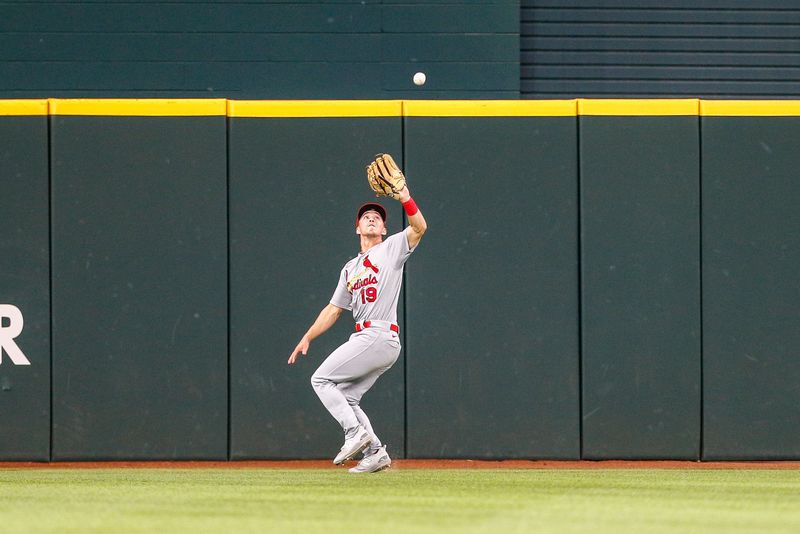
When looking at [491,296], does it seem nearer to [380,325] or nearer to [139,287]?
[380,325]

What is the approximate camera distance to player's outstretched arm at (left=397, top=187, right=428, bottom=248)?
6.73m

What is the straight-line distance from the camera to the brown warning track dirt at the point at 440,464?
830 cm

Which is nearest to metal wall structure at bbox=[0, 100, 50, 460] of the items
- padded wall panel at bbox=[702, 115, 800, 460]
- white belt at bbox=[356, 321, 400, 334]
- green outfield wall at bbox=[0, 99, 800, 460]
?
green outfield wall at bbox=[0, 99, 800, 460]

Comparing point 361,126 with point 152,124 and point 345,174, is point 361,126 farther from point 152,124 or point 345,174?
point 152,124

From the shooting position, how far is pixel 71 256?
8484mm

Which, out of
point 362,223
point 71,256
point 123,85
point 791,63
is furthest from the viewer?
point 791,63

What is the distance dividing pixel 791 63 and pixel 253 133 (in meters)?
5.62

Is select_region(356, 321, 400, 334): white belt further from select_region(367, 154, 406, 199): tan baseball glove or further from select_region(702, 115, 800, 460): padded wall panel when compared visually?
select_region(702, 115, 800, 460): padded wall panel

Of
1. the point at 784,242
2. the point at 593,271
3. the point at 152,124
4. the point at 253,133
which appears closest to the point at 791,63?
the point at 784,242

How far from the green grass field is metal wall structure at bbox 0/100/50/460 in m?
1.03

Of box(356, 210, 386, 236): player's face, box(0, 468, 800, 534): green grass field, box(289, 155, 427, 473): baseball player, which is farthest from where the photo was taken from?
box(356, 210, 386, 236): player's face

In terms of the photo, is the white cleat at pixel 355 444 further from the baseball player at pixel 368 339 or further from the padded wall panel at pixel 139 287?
the padded wall panel at pixel 139 287

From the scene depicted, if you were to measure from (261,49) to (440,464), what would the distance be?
4290mm

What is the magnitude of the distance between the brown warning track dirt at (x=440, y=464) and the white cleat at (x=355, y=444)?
56.4 inches
